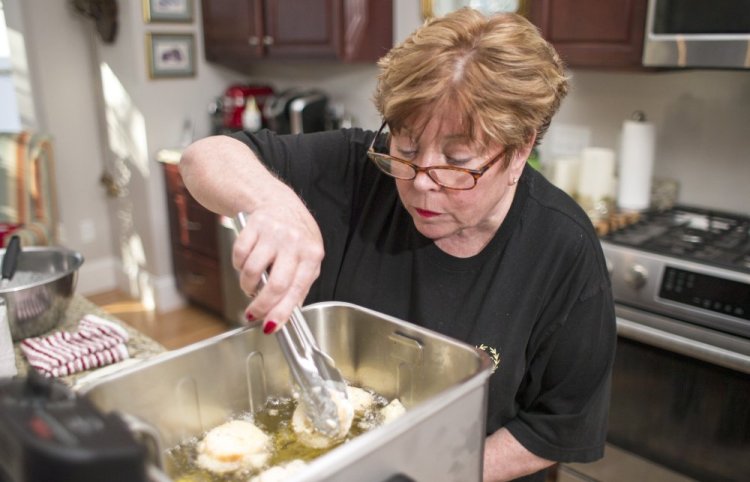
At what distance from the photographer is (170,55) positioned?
10.9ft

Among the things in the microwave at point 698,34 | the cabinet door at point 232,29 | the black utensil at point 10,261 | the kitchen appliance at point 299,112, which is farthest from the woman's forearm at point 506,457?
the cabinet door at point 232,29

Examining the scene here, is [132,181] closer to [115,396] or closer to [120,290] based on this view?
[120,290]

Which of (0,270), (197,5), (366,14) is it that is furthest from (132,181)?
(0,270)

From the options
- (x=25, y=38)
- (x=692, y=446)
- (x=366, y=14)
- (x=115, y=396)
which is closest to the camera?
(x=115, y=396)

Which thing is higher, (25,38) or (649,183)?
(25,38)

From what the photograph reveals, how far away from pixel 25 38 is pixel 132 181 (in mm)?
904

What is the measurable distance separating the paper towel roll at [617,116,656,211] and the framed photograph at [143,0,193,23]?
2389 millimetres

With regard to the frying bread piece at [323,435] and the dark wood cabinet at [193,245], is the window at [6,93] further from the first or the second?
the frying bread piece at [323,435]

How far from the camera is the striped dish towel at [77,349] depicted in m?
1.08

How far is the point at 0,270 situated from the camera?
124 centimetres

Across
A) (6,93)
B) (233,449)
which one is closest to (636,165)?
(233,449)

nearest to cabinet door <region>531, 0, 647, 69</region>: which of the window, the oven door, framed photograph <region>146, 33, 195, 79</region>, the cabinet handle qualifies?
the oven door

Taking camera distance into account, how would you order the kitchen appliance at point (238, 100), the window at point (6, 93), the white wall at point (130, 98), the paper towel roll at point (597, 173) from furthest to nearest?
the window at point (6, 93) → the kitchen appliance at point (238, 100) → the white wall at point (130, 98) → the paper towel roll at point (597, 173)

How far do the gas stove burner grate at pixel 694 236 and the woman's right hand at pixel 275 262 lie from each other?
126cm
